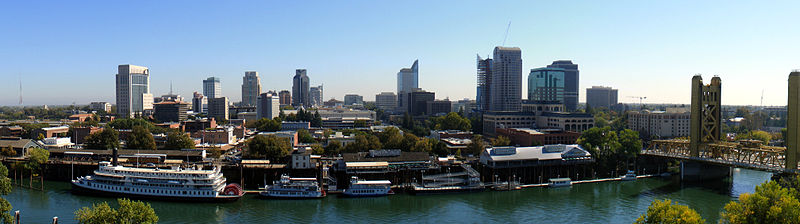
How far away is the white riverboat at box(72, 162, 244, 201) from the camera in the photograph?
42.2 meters

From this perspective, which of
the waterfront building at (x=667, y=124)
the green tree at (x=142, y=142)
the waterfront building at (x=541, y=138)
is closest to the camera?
the green tree at (x=142, y=142)

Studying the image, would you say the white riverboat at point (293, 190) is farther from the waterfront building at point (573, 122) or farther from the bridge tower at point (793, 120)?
the waterfront building at point (573, 122)

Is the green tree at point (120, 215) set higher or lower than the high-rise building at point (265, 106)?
lower

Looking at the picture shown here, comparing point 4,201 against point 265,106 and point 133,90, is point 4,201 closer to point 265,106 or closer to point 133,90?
point 265,106

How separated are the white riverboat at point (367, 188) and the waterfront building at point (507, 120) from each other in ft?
185

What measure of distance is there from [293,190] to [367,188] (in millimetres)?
6105

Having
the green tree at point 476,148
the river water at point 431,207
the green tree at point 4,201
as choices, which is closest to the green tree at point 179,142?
the river water at point 431,207

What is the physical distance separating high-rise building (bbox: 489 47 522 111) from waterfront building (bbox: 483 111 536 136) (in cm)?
5468

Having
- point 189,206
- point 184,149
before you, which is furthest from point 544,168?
point 184,149

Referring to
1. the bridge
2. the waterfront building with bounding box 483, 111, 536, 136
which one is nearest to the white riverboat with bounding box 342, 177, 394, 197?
the bridge

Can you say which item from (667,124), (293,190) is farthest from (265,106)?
(293,190)

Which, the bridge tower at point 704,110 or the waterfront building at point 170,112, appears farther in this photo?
the waterfront building at point 170,112

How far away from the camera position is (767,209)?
83.5 feet

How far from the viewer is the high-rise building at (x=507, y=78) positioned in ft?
527
